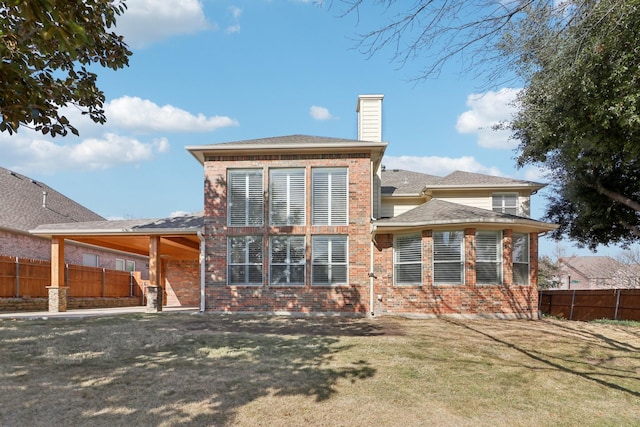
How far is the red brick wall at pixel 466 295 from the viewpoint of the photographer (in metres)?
14.2

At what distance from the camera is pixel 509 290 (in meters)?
14.3

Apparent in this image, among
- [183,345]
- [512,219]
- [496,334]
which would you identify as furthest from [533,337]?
[183,345]

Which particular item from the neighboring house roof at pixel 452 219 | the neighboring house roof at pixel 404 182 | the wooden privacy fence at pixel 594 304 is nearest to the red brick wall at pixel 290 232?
the neighboring house roof at pixel 452 219

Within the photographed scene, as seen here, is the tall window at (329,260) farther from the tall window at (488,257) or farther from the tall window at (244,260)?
the tall window at (488,257)

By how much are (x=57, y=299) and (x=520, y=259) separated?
16.4 meters

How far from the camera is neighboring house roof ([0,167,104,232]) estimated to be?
18047 millimetres

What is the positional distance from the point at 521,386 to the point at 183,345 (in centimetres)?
604

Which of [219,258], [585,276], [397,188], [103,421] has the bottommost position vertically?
[585,276]

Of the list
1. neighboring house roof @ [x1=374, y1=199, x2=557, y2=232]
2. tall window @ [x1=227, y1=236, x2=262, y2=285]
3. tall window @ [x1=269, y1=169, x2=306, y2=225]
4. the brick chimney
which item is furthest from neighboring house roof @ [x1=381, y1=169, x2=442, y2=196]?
tall window @ [x1=227, y1=236, x2=262, y2=285]

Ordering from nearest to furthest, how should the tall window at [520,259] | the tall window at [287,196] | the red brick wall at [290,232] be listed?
1. the tall window at [520,259]
2. the red brick wall at [290,232]
3. the tall window at [287,196]

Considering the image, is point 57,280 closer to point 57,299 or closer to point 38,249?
point 57,299

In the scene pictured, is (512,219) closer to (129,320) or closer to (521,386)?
(521,386)

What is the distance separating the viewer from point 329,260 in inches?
586

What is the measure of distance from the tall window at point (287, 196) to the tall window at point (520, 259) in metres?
7.11
